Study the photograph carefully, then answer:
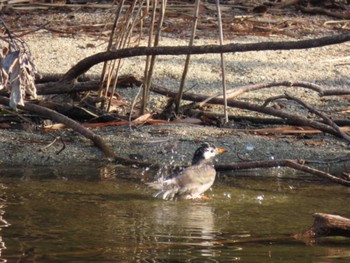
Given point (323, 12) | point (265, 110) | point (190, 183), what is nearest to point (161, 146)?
point (265, 110)

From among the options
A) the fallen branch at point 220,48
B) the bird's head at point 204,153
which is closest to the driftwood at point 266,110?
the bird's head at point 204,153

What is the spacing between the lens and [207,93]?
11.0 meters

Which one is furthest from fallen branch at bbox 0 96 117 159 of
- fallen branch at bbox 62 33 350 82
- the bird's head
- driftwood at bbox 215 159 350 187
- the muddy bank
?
driftwood at bbox 215 159 350 187

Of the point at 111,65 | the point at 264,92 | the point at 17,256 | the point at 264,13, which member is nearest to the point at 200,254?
the point at 17,256

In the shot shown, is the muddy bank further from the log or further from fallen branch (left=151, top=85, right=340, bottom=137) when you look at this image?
the log

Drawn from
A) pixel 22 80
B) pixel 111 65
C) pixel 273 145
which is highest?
pixel 22 80

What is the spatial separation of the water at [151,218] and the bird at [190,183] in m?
0.10

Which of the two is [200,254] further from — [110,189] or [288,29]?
[288,29]

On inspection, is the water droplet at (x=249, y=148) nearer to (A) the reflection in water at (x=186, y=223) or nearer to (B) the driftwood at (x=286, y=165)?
(B) the driftwood at (x=286, y=165)

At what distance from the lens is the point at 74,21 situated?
1370 cm

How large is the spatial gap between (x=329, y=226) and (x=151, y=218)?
52.3 inches

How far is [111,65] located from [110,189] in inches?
84.7

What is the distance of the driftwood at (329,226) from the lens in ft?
19.1

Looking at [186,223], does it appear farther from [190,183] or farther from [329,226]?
[190,183]
